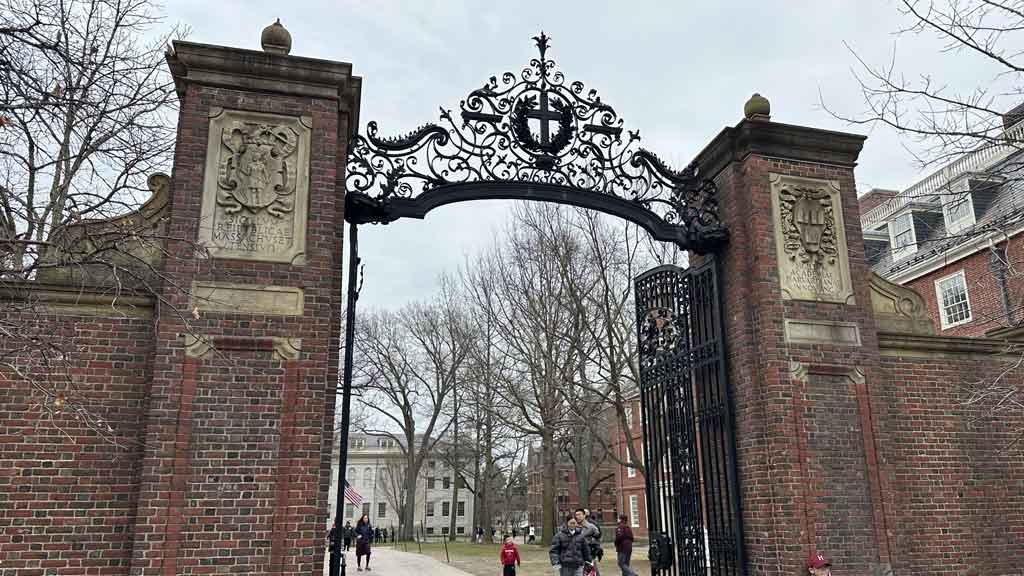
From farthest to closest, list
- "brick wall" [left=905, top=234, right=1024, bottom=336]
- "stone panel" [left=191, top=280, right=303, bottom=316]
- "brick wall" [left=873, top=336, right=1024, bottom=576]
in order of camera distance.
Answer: "brick wall" [left=905, top=234, right=1024, bottom=336], "brick wall" [left=873, top=336, right=1024, bottom=576], "stone panel" [left=191, top=280, right=303, bottom=316]

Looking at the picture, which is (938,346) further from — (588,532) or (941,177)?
(941,177)

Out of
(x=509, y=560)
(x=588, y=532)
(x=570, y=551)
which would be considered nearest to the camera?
(x=570, y=551)

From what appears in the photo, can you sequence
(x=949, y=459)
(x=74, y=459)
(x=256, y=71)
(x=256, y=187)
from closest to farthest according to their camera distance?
(x=74, y=459), (x=256, y=187), (x=256, y=71), (x=949, y=459)

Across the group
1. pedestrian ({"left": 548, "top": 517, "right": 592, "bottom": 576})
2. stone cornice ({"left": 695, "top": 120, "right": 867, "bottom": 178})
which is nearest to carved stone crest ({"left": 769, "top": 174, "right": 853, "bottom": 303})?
stone cornice ({"left": 695, "top": 120, "right": 867, "bottom": 178})

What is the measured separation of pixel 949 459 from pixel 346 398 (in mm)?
6807

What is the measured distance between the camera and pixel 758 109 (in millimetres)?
8781

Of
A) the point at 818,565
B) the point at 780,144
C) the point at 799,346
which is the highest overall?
the point at 780,144

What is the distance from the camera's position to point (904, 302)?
A: 29.6 ft

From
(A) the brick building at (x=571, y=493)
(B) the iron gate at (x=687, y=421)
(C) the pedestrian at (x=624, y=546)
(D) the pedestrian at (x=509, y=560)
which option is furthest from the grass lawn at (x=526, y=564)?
(A) the brick building at (x=571, y=493)

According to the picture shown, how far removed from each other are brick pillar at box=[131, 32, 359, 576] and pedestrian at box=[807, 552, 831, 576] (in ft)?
15.3

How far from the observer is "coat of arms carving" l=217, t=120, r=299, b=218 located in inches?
274

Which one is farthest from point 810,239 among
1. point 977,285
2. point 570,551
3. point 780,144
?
point 977,285

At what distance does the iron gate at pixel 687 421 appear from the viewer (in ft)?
27.3

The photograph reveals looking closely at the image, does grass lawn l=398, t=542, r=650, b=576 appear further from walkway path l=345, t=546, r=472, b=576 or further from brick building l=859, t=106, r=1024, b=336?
brick building l=859, t=106, r=1024, b=336
